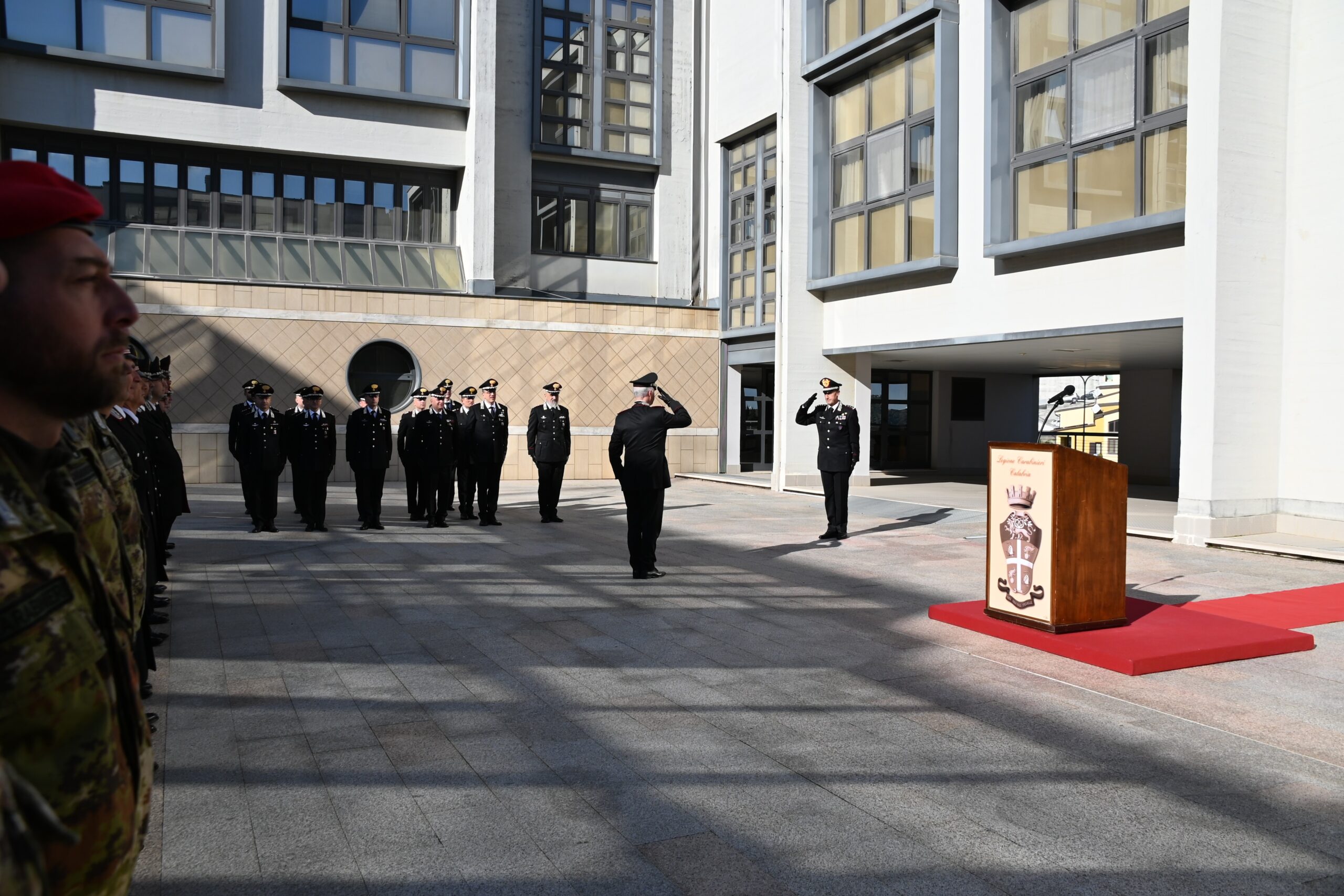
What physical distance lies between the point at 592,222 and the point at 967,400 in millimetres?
11901

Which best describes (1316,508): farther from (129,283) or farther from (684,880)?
(129,283)

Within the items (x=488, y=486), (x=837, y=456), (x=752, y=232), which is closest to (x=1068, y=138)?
(x=837, y=456)

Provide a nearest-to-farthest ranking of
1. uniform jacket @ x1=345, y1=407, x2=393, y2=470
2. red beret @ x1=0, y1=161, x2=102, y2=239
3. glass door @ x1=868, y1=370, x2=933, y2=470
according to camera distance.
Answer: red beret @ x1=0, y1=161, x2=102, y2=239 → uniform jacket @ x1=345, y1=407, x2=393, y2=470 → glass door @ x1=868, y1=370, x2=933, y2=470

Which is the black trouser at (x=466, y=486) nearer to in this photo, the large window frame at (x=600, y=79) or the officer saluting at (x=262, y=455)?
the officer saluting at (x=262, y=455)

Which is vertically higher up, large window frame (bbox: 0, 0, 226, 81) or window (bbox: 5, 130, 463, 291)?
large window frame (bbox: 0, 0, 226, 81)

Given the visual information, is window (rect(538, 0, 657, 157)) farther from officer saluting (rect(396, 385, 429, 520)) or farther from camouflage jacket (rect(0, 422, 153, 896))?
camouflage jacket (rect(0, 422, 153, 896))

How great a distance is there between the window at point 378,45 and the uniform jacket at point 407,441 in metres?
11.3

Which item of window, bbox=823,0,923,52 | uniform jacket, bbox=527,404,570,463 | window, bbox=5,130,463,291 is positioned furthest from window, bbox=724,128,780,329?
uniform jacket, bbox=527,404,570,463

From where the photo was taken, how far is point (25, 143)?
2194cm

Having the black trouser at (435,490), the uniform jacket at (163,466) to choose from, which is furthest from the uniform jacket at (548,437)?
the uniform jacket at (163,466)

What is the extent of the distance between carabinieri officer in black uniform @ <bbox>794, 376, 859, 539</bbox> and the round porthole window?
11.9 m

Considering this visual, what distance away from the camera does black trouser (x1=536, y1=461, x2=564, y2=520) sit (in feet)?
51.3

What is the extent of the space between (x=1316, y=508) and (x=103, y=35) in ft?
76.4

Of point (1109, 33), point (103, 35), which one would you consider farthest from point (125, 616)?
point (103, 35)
